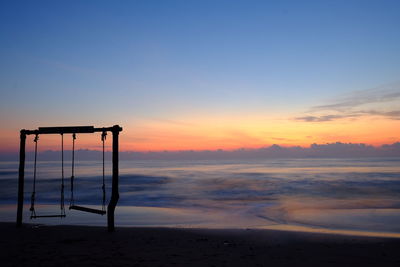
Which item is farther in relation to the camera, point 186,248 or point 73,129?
point 73,129

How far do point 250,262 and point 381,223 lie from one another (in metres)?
8.06

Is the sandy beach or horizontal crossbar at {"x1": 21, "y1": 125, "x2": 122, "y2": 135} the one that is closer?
the sandy beach

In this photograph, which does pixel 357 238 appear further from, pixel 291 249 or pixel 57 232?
pixel 57 232

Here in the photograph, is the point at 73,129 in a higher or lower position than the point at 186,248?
higher

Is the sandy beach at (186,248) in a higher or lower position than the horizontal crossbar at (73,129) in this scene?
lower

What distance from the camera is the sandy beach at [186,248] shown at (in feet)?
22.8

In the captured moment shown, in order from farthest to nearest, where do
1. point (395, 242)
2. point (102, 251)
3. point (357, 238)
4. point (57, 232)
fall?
point (57, 232) < point (357, 238) < point (395, 242) < point (102, 251)

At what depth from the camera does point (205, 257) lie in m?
7.26

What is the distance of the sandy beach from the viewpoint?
696cm

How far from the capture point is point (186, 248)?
8023 mm

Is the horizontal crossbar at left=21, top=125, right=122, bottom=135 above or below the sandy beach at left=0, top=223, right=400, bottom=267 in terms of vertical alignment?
above

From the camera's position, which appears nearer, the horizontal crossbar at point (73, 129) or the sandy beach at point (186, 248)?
the sandy beach at point (186, 248)

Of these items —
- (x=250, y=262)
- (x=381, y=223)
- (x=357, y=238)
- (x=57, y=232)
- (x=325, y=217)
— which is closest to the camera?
(x=250, y=262)

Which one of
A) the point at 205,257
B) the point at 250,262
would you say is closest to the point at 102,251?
the point at 205,257
